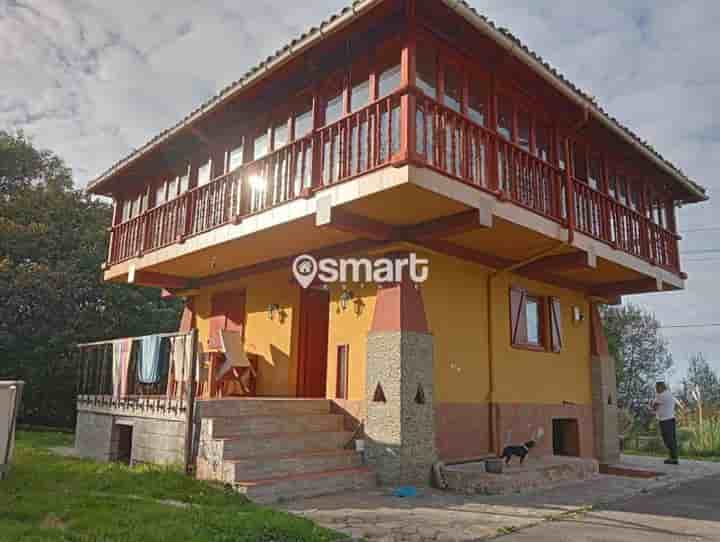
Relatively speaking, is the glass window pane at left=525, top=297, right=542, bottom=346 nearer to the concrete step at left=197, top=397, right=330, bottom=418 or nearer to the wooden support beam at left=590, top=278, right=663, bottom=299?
the wooden support beam at left=590, top=278, right=663, bottom=299

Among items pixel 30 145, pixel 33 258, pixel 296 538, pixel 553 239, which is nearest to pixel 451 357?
pixel 553 239

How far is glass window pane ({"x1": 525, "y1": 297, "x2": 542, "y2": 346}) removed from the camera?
37.5 feet

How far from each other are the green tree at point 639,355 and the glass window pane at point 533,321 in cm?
2257

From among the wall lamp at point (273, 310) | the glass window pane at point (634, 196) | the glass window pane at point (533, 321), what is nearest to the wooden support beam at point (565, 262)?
the glass window pane at point (533, 321)

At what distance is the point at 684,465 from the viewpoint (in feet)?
39.8

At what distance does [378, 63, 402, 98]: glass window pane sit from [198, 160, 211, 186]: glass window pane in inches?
187

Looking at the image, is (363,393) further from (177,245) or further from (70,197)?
(70,197)

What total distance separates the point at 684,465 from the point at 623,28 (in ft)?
28.5

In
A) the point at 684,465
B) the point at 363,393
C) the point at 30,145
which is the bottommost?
the point at 684,465

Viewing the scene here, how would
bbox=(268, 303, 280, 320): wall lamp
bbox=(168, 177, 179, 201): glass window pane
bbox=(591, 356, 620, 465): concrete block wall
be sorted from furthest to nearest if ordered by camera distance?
bbox=(168, 177, 179, 201): glass window pane
bbox=(591, 356, 620, 465): concrete block wall
bbox=(268, 303, 280, 320): wall lamp

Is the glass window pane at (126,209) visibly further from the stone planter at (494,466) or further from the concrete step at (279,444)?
the stone planter at (494,466)

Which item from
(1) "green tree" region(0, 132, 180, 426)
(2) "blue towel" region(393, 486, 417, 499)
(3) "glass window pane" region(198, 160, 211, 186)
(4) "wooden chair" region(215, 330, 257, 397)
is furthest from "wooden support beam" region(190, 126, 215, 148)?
(1) "green tree" region(0, 132, 180, 426)

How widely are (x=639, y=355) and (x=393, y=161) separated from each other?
3188cm

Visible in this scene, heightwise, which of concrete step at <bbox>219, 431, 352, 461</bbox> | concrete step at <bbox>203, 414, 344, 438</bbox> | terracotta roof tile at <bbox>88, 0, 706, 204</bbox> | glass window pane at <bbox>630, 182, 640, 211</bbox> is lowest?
concrete step at <bbox>219, 431, 352, 461</bbox>
